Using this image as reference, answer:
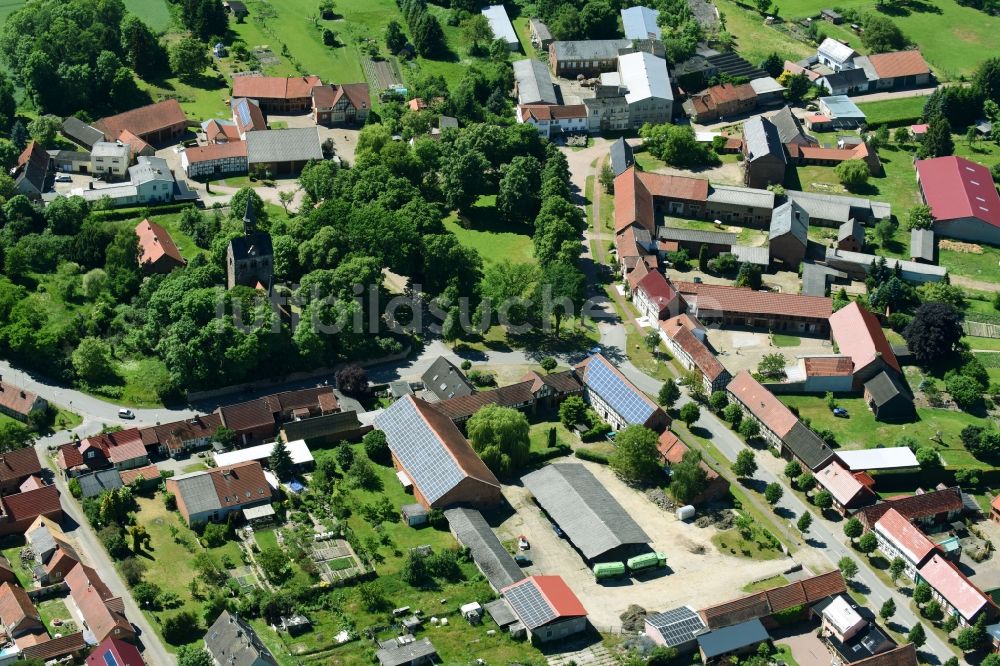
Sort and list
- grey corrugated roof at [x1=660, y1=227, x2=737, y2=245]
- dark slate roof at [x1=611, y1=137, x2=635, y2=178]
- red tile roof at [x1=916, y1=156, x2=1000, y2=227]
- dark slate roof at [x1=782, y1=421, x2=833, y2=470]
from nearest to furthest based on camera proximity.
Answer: dark slate roof at [x1=782, y1=421, x2=833, y2=470] → grey corrugated roof at [x1=660, y1=227, x2=737, y2=245] → red tile roof at [x1=916, y1=156, x2=1000, y2=227] → dark slate roof at [x1=611, y1=137, x2=635, y2=178]

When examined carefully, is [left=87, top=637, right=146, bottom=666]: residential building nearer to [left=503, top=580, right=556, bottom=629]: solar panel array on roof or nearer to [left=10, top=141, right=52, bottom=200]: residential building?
[left=503, top=580, right=556, bottom=629]: solar panel array on roof

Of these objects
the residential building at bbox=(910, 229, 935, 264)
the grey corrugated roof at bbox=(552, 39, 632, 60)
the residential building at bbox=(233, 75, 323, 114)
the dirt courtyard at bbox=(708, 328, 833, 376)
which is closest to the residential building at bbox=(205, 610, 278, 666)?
the dirt courtyard at bbox=(708, 328, 833, 376)

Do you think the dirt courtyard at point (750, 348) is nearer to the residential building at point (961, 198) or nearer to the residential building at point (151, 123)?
the residential building at point (961, 198)

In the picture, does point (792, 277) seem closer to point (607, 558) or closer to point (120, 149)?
point (607, 558)

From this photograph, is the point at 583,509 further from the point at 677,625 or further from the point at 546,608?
the point at 677,625

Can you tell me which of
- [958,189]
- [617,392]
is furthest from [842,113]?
[617,392]

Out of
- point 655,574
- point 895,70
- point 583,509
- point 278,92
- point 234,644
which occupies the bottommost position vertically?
point 655,574

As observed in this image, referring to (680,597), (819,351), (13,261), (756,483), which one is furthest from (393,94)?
(680,597)
